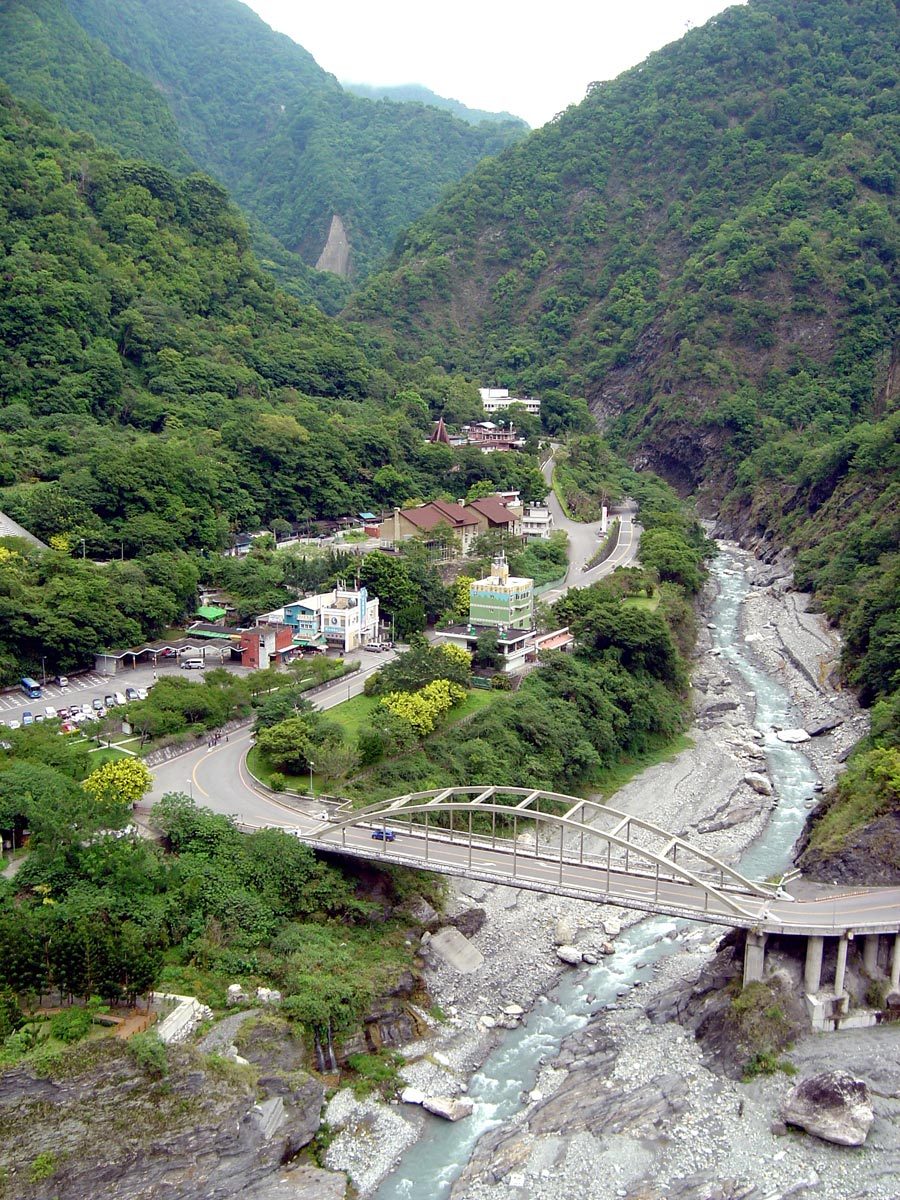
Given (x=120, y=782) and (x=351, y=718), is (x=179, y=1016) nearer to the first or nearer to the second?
(x=120, y=782)

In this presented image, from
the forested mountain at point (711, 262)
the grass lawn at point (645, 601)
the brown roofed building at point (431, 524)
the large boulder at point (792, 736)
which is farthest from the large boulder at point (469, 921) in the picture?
the forested mountain at point (711, 262)

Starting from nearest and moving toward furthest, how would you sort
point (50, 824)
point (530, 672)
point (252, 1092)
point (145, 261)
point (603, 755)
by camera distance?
point (252, 1092)
point (50, 824)
point (603, 755)
point (530, 672)
point (145, 261)

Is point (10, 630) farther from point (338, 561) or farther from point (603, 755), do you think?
point (603, 755)

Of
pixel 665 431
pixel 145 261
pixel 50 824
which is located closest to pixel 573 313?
pixel 665 431

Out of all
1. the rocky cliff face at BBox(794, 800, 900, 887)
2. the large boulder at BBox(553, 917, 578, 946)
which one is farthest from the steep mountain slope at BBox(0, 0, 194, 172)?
the rocky cliff face at BBox(794, 800, 900, 887)

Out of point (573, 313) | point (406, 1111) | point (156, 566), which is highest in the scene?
point (573, 313)

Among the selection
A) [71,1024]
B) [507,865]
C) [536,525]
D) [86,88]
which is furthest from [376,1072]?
[86,88]

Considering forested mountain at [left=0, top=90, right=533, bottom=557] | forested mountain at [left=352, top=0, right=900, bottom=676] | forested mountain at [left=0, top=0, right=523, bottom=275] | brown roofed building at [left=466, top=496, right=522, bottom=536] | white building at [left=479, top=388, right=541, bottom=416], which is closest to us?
forested mountain at [left=0, top=90, right=533, bottom=557]

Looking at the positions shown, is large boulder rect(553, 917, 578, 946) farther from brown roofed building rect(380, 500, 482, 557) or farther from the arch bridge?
brown roofed building rect(380, 500, 482, 557)
